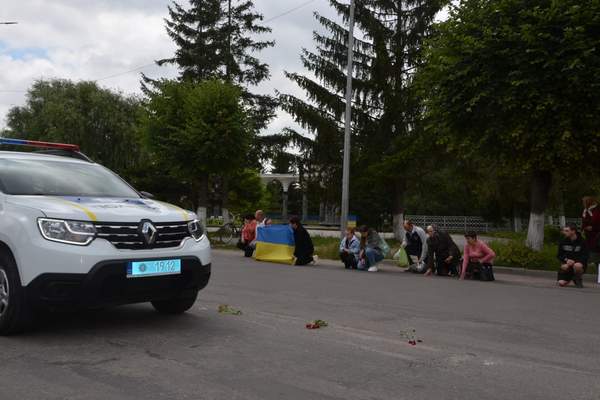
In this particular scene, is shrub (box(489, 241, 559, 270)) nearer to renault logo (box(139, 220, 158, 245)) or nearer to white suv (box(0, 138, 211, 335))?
white suv (box(0, 138, 211, 335))

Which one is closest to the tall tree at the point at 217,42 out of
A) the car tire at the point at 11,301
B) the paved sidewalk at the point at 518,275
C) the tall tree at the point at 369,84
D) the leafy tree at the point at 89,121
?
the leafy tree at the point at 89,121

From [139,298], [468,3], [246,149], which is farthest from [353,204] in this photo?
[139,298]

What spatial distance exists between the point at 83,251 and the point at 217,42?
121 ft

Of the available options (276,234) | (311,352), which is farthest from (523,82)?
(311,352)

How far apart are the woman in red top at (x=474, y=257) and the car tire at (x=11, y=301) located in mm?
9983

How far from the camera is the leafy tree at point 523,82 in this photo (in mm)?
13594

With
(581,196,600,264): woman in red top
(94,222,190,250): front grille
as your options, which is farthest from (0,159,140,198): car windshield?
(581,196,600,264): woman in red top

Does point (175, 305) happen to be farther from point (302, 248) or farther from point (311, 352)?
point (302, 248)

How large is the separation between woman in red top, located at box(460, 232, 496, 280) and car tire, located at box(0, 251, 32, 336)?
32.8 ft

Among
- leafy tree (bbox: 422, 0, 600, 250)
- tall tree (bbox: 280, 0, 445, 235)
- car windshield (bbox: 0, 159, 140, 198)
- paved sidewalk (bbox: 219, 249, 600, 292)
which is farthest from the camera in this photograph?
tall tree (bbox: 280, 0, 445, 235)

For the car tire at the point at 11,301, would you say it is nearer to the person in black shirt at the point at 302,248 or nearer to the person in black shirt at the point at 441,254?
the person in black shirt at the point at 441,254

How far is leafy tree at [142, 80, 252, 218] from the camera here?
2544cm

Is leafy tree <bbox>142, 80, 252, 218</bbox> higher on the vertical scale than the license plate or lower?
higher

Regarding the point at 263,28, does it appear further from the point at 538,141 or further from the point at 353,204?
the point at 538,141
